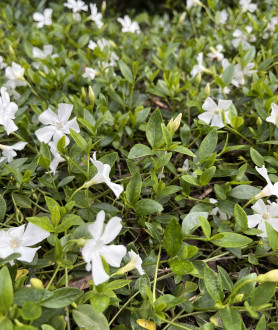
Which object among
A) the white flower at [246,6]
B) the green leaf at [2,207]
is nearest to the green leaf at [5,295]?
the green leaf at [2,207]

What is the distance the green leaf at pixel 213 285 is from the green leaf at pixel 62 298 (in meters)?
0.32

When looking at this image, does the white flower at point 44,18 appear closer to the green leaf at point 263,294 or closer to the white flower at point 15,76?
the white flower at point 15,76

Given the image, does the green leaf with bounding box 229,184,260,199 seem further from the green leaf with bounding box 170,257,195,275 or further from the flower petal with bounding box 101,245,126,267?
the flower petal with bounding box 101,245,126,267

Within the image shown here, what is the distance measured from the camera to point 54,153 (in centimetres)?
112

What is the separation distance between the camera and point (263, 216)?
1015 millimetres

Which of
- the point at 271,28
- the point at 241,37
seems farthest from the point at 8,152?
the point at 271,28

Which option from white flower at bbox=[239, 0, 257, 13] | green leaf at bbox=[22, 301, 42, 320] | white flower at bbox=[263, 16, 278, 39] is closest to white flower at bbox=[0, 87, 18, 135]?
green leaf at bbox=[22, 301, 42, 320]

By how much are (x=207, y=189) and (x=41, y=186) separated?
0.60 metres

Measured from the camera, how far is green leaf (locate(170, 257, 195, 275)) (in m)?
0.87

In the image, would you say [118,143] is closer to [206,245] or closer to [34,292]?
[206,245]

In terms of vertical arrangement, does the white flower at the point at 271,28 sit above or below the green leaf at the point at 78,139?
above

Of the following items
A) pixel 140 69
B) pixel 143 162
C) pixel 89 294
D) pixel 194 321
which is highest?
pixel 140 69

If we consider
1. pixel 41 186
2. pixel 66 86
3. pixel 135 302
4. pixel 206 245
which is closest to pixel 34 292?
pixel 135 302

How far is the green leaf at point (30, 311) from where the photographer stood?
71 centimetres
